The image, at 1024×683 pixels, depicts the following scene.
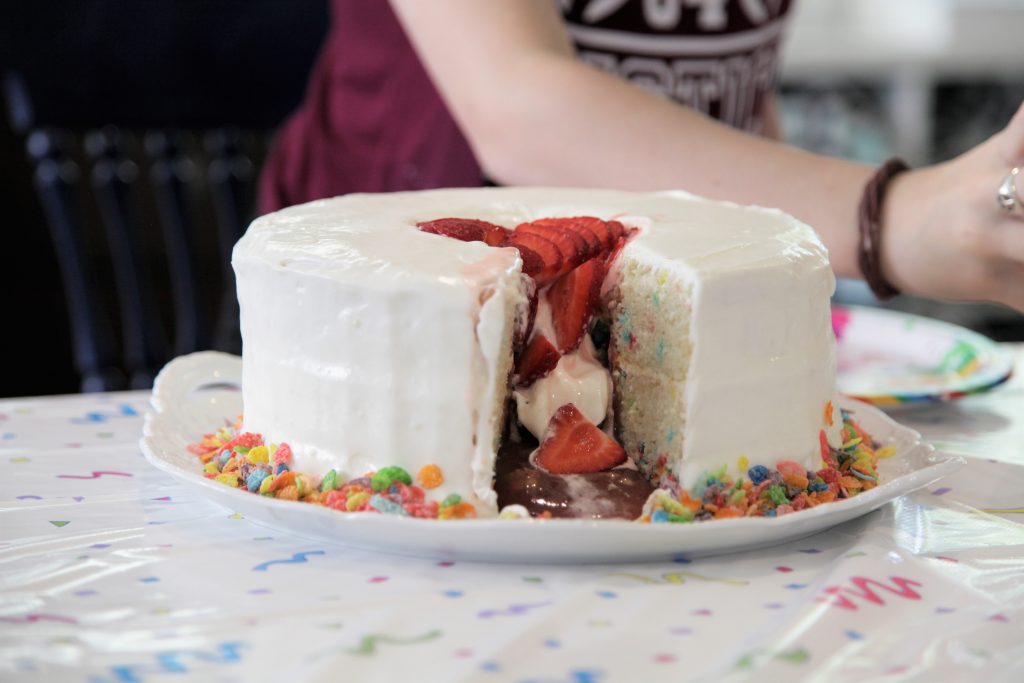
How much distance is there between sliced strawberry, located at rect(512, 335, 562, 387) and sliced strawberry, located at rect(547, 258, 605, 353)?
24 millimetres

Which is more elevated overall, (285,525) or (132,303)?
(285,525)

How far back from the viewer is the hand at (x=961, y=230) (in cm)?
121

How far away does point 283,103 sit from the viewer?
287 cm

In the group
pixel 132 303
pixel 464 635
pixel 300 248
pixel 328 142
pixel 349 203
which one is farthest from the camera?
pixel 132 303

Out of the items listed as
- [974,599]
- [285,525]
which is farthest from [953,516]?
[285,525]

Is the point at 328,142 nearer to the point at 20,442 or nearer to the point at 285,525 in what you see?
the point at 20,442

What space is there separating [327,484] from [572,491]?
20 centimetres

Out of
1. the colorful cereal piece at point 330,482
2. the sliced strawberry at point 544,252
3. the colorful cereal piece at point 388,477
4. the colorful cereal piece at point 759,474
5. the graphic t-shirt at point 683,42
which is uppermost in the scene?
the graphic t-shirt at point 683,42

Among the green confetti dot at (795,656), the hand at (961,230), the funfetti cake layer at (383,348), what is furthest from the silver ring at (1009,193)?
the green confetti dot at (795,656)

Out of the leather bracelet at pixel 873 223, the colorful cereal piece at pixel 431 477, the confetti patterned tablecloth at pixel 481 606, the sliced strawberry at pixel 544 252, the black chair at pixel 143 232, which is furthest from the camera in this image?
the black chair at pixel 143 232

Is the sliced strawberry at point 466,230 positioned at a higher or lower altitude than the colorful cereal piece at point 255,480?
higher

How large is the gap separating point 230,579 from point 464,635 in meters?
0.20

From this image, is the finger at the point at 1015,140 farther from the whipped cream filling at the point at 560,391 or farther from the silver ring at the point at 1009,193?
the whipped cream filling at the point at 560,391

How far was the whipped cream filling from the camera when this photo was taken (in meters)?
1.08
